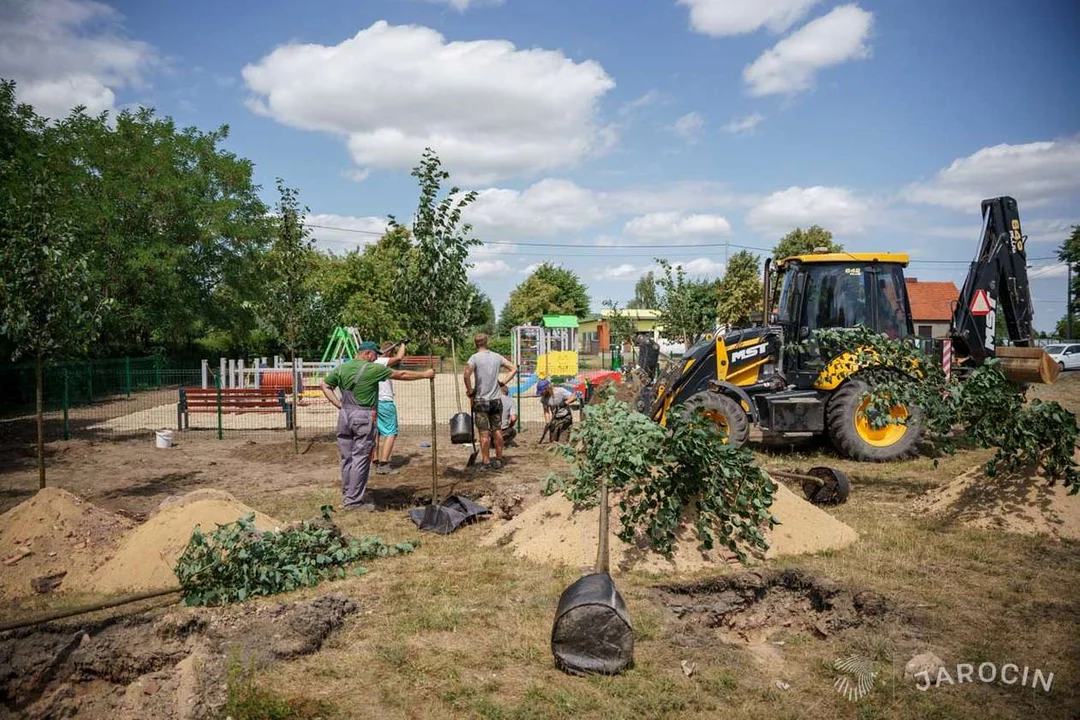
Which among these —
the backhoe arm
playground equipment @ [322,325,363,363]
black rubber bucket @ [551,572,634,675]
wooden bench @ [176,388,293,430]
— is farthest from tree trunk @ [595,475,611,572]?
playground equipment @ [322,325,363,363]

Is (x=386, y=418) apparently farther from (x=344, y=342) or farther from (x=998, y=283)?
(x=344, y=342)

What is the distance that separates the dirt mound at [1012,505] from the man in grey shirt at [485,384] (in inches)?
205

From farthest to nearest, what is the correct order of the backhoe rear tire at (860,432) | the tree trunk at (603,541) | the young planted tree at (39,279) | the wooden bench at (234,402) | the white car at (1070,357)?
the white car at (1070,357) < the wooden bench at (234,402) < the backhoe rear tire at (860,432) < the young planted tree at (39,279) < the tree trunk at (603,541)

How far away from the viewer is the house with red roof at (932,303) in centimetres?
4400

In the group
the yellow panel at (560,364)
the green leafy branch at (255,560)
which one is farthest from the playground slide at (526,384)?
the green leafy branch at (255,560)

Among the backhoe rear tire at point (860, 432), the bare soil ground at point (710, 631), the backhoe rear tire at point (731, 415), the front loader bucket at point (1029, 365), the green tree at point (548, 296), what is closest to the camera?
the bare soil ground at point (710, 631)

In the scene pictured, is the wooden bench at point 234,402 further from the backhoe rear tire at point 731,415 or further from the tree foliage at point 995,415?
the tree foliage at point 995,415

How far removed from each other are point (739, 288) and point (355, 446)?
34.3 metres

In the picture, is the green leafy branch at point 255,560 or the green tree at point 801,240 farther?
the green tree at point 801,240

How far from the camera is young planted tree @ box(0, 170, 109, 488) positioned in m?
7.64

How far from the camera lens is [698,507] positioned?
5.85 metres

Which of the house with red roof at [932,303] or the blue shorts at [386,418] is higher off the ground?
the house with red roof at [932,303]

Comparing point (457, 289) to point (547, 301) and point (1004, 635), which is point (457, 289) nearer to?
point (1004, 635)

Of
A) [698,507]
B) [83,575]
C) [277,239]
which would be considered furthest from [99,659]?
[277,239]
